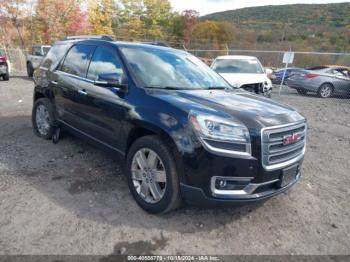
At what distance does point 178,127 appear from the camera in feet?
9.50

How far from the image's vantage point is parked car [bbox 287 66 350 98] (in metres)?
14.2

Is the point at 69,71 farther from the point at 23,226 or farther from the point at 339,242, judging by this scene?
the point at 339,242

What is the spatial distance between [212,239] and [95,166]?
89.2 inches

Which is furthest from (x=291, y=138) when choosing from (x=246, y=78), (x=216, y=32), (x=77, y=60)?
(x=216, y=32)

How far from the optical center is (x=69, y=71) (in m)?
4.72

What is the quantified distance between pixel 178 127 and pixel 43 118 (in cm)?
368

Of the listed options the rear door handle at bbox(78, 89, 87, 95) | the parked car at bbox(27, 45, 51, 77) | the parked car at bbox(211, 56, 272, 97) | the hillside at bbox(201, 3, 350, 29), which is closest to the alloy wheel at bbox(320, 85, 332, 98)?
the parked car at bbox(211, 56, 272, 97)

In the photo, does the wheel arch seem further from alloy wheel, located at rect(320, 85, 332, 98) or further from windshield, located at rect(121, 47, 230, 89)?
alloy wheel, located at rect(320, 85, 332, 98)

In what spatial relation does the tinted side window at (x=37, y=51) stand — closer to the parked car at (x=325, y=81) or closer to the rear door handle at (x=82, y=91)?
the parked car at (x=325, y=81)

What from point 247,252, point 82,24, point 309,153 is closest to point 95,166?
point 247,252

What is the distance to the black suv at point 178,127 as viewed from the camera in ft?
9.24

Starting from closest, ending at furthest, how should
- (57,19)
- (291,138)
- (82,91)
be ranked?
(291,138), (82,91), (57,19)

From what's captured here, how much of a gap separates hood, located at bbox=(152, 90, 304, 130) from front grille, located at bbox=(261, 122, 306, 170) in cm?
7

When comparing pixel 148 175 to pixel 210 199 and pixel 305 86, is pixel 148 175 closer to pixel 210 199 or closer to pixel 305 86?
pixel 210 199
